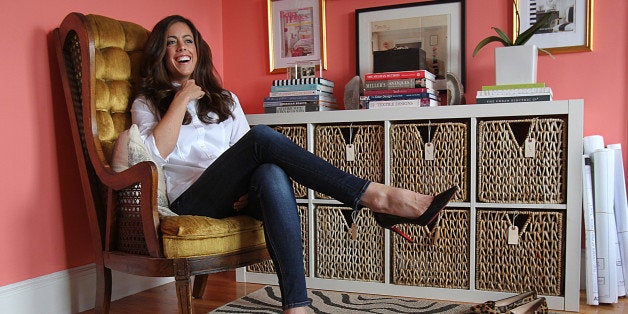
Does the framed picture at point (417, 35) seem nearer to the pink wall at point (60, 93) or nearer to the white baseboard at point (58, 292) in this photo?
the pink wall at point (60, 93)

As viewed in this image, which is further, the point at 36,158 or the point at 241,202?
the point at 36,158

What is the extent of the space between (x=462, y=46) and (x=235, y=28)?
49.8 inches

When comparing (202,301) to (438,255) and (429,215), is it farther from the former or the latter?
(429,215)

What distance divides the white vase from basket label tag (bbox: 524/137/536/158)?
10.4 inches

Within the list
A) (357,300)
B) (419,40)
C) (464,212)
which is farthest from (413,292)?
(419,40)

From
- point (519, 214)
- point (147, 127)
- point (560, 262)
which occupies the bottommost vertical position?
point (560, 262)

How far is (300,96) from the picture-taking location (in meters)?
2.62

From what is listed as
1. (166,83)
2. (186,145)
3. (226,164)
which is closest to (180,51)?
(166,83)

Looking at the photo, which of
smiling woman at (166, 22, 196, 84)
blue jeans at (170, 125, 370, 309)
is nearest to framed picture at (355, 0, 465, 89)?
smiling woman at (166, 22, 196, 84)

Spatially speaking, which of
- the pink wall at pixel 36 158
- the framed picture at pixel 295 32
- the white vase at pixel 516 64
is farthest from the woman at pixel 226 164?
the white vase at pixel 516 64

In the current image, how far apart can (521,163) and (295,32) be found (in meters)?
1.38

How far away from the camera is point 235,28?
10.2 ft

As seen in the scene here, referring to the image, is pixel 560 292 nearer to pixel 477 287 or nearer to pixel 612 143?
pixel 477 287

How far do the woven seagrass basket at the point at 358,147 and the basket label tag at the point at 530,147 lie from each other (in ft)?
1.94
